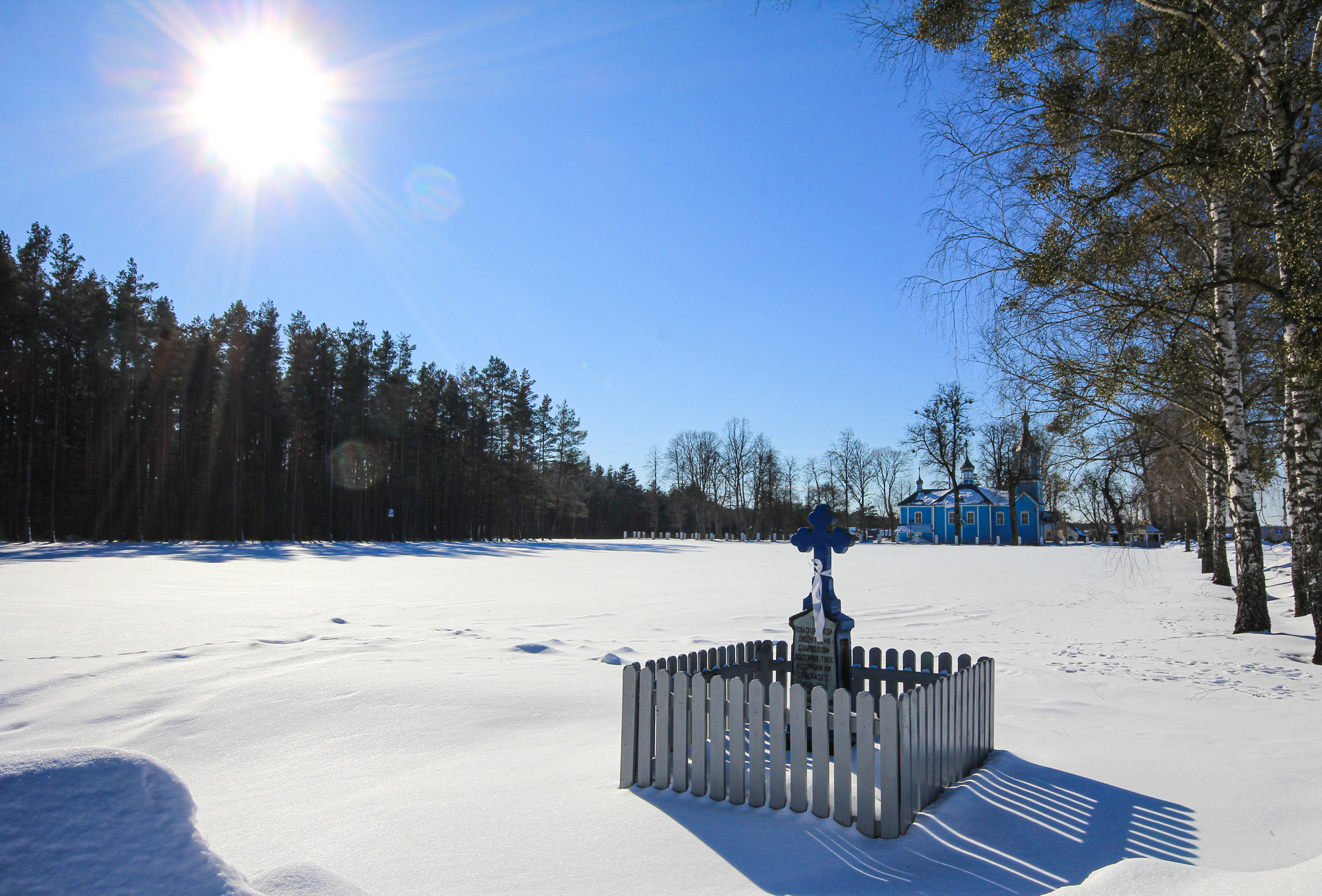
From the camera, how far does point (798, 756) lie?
412cm

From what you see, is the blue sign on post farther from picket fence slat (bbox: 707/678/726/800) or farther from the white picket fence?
picket fence slat (bbox: 707/678/726/800)

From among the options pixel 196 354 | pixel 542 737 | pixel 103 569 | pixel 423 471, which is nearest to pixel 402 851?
pixel 542 737

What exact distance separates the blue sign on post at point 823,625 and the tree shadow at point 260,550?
82.1ft

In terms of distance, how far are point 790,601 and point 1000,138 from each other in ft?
35.2

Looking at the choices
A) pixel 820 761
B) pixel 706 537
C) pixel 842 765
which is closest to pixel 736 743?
pixel 820 761

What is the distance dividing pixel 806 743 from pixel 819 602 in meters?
1.41

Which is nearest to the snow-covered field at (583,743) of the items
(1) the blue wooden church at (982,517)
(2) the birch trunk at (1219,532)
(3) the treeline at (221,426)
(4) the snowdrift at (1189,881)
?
(4) the snowdrift at (1189,881)

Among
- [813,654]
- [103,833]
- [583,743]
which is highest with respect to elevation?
[103,833]

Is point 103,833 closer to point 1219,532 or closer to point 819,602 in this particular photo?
point 819,602

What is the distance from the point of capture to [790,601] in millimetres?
15656

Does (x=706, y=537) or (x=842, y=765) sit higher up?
(x=842, y=765)

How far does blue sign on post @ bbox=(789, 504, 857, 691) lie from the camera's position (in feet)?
17.6

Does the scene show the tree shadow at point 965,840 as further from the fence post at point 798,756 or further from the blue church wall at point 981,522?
the blue church wall at point 981,522

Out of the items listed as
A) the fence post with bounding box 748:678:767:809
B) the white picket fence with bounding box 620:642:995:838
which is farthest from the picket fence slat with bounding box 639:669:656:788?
the fence post with bounding box 748:678:767:809
